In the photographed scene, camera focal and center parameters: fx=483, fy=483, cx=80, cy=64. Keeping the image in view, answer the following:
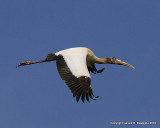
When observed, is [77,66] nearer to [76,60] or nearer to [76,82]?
[76,60]

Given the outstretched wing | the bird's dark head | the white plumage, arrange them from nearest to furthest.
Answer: the outstretched wing < the white plumage < the bird's dark head

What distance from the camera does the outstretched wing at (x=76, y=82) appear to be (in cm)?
1570

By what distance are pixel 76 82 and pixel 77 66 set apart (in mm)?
985

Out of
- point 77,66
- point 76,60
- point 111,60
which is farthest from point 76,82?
point 111,60

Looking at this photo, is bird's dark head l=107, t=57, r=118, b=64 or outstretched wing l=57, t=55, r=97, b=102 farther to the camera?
bird's dark head l=107, t=57, r=118, b=64

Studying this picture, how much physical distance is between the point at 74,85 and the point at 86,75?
68cm

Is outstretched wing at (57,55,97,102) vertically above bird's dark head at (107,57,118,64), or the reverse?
bird's dark head at (107,57,118,64)

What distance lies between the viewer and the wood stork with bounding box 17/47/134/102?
52.1 feet

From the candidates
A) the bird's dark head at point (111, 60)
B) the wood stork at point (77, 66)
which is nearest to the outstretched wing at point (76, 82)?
the wood stork at point (77, 66)

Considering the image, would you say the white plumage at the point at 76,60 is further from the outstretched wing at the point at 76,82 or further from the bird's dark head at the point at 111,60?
the bird's dark head at the point at 111,60

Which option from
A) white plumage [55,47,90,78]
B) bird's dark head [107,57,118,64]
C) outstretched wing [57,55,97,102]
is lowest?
outstretched wing [57,55,97,102]

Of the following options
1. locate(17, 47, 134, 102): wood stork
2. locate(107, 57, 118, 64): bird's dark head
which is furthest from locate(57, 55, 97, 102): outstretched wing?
locate(107, 57, 118, 64): bird's dark head

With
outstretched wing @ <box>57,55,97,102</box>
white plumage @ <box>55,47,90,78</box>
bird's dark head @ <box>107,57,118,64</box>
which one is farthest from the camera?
bird's dark head @ <box>107,57,118,64</box>

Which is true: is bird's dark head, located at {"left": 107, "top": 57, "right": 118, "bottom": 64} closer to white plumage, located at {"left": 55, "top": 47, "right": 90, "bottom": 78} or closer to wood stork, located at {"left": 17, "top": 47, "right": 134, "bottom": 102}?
wood stork, located at {"left": 17, "top": 47, "right": 134, "bottom": 102}
